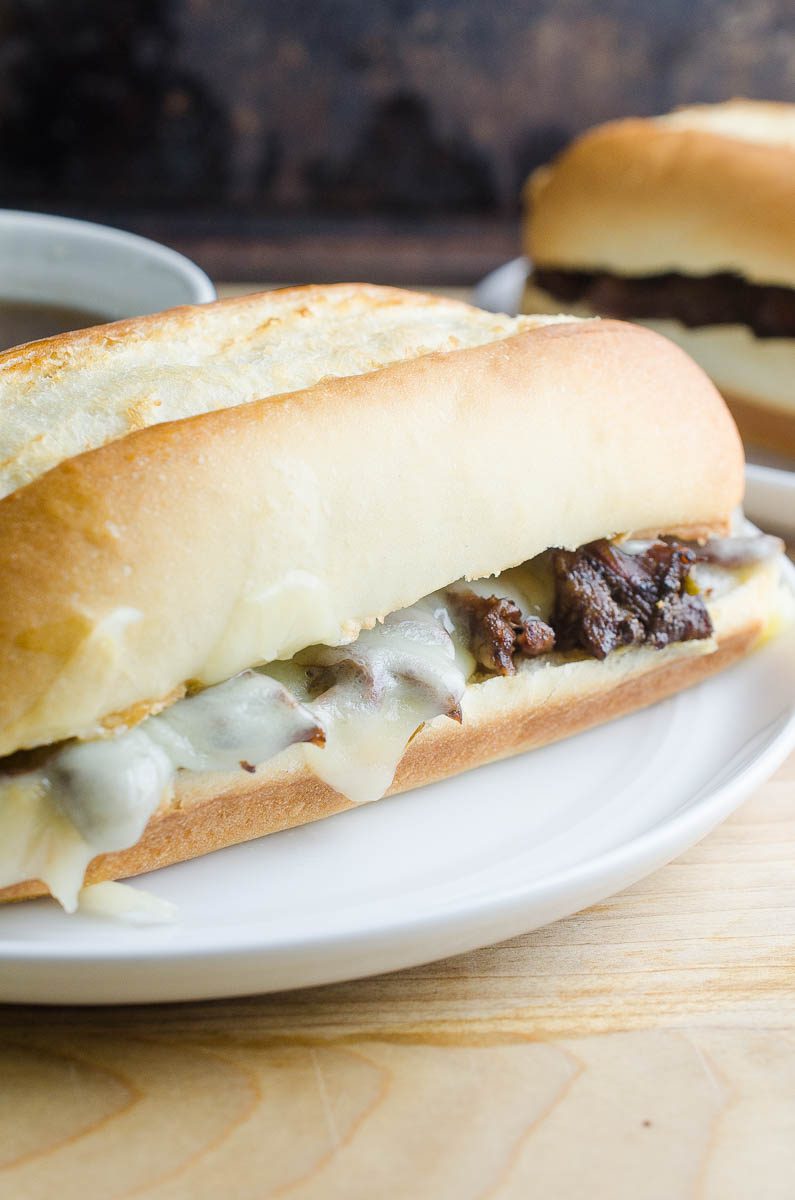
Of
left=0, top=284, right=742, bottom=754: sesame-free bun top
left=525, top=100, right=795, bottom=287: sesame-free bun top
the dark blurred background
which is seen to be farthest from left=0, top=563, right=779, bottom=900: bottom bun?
the dark blurred background


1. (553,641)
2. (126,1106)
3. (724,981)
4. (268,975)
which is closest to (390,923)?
(268,975)

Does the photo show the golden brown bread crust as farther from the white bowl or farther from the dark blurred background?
the dark blurred background

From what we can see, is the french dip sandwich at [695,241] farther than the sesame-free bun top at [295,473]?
Yes

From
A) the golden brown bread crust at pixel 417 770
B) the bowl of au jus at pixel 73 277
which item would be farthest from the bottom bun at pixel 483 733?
the bowl of au jus at pixel 73 277

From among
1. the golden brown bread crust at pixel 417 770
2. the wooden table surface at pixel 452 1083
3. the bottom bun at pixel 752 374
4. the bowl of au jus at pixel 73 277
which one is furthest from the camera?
the bottom bun at pixel 752 374

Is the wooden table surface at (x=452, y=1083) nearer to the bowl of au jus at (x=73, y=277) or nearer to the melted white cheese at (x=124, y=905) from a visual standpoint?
the melted white cheese at (x=124, y=905)

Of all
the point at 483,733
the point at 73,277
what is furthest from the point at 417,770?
the point at 73,277

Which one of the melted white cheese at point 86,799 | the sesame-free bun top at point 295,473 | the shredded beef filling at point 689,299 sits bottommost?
the shredded beef filling at point 689,299
